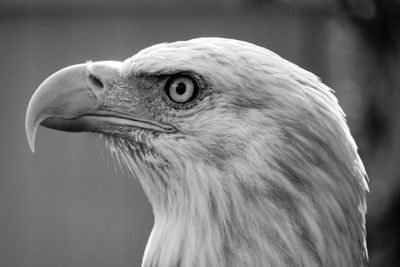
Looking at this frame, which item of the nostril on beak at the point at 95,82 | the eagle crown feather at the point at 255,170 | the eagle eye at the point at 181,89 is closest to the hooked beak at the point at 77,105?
the nostril on beak at the point at 95,82

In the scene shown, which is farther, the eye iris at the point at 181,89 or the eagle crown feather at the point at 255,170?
the eye iris at the point at 181,89

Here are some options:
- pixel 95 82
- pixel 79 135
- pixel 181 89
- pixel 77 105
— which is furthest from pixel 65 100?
pixel 79 135

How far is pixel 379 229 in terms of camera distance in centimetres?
448

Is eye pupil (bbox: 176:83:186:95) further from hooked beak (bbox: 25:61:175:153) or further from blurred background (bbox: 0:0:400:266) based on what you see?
blurred background (bbox: 0:0:400:266)

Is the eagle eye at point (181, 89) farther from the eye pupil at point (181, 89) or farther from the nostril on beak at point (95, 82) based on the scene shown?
the nostril on beak at point (95, 82)

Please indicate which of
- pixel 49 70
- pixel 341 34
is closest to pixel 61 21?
pixel 49 70

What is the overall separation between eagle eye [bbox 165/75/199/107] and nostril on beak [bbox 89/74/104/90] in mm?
282

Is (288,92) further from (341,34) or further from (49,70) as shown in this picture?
(49,70)

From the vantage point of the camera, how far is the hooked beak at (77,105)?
341 cm

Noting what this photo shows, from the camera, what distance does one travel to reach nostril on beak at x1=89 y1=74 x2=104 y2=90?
Answer: 3512mm

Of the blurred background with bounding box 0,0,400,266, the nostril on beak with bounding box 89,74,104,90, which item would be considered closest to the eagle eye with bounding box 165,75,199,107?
the nostril on beak with bounding box 89,74,104,90

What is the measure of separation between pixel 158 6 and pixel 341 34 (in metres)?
4.70

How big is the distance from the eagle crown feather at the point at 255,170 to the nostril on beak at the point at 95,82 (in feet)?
0.89

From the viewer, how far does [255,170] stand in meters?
3.15
